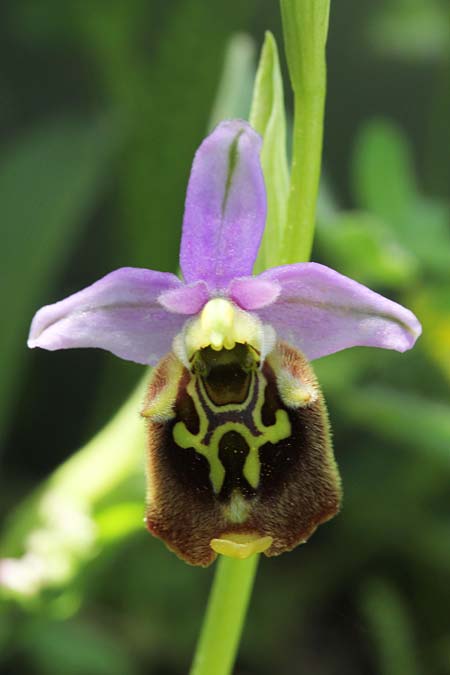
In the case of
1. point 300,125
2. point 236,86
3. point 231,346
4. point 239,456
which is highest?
point 236,86

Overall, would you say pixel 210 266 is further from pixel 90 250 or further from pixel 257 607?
pixel 90 250

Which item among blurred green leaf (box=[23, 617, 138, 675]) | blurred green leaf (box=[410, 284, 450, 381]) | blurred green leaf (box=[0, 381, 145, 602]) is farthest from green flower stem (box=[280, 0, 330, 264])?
blurred green leaf (box=[23, 617, 138, 675])

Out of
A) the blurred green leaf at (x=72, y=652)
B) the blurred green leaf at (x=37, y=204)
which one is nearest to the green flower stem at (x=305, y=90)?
the blurred green leaf at (x=72, y=652)

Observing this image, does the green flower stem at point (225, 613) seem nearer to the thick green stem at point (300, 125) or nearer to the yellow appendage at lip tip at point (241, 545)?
the thick green stem at point (300, 125)

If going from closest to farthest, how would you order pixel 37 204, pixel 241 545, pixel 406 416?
Answer: pixel 241 545 → pixel 406 416 → pixel 37 204

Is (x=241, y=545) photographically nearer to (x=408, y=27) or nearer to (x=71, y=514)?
(x=71, y=514)

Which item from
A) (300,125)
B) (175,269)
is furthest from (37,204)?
(300,125)
